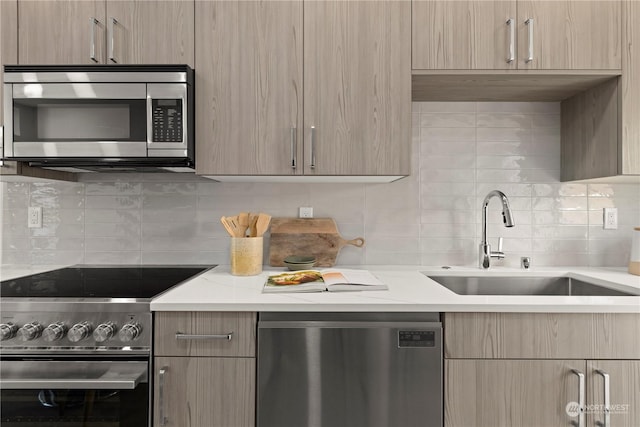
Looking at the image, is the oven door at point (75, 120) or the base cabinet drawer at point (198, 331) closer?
the base cabinet drawer at point (198, 331)

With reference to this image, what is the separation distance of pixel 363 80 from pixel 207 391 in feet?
4.34

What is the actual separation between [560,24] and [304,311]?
1565 mm

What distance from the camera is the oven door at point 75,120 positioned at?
1611 mm

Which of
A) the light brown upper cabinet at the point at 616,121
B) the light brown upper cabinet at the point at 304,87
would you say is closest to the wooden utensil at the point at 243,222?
the light brown upper cabinet at the point at 304,87

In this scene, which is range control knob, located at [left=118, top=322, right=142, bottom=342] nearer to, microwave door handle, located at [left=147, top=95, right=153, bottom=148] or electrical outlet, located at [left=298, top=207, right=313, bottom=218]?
microwave door handle, located at [left=147, top=95, right=153, bottom=148]

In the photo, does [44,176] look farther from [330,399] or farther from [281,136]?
[330,399]

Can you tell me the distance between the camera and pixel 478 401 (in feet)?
4.31

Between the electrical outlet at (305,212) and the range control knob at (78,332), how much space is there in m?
1.05

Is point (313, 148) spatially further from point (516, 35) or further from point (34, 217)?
point (34, 217)

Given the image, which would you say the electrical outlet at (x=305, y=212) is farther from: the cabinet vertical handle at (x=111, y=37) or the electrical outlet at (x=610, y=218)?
the electrical outlet at (x=610, y=218)

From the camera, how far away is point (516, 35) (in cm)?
165

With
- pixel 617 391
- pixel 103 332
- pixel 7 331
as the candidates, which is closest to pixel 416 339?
pixel 617 391

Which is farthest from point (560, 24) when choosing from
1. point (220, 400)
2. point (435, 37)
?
point (220, 400)

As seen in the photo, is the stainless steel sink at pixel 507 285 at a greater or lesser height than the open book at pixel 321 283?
lesser
